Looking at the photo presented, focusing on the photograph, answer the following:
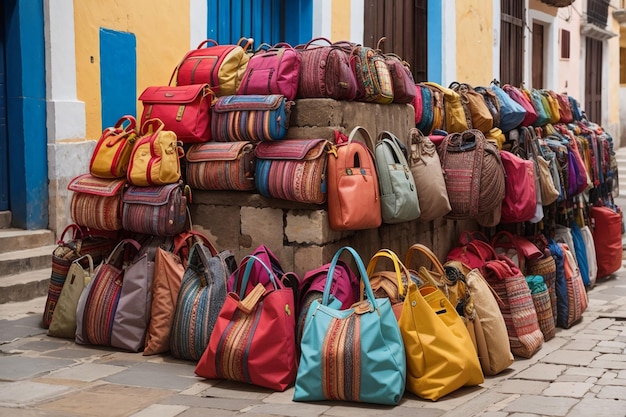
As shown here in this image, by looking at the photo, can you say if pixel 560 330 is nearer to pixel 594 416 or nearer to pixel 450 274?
pixel 450 274

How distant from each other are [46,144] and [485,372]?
3890 mm

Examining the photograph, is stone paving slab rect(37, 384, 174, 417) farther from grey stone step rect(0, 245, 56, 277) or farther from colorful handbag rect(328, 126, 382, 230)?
grey stone step rect(0, 245, 56, 277)

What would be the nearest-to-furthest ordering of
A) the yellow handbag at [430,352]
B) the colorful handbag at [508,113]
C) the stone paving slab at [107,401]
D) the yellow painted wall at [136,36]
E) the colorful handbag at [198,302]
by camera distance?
1. the stone paving slab at [107,401]
2. the yellow handbag at [430,352]
3. the colorful handbag at [198,302]
4. the yellow painted wall at [136,36]
5. the colorful handbag at [508,113]

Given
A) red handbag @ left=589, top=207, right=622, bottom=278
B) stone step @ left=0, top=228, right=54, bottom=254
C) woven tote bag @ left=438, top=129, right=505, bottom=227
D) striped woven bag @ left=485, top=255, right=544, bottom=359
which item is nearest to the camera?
striped woven bag @ left=485, top=255, right=544, bottom=359

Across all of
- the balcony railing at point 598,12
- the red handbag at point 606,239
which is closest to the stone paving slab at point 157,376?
the red handbag at point 606,239

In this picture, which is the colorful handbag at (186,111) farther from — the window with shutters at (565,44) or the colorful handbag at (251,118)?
the window with shutters at (565,44)

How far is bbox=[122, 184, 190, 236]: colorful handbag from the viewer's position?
19.0ft

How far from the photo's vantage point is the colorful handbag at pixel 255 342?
4.99m

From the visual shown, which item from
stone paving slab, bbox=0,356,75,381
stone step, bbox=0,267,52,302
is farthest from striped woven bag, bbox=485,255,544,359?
stone step, bbox=0,267,52,302

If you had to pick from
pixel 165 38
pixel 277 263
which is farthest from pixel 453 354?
pixel 165 38

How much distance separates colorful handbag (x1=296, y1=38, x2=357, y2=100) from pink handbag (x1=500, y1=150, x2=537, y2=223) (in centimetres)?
177

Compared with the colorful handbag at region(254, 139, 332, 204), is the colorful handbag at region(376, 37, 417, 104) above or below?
above

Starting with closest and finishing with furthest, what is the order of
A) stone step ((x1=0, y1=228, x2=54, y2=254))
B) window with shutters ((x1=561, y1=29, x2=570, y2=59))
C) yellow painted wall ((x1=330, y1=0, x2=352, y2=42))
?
1. stone step ((x1=0, y1=228, x2=54, y2=254))
2. yellow painted wall ((x1=330, y1=0, x2=352, y2=42))
3. window with shutters ((x1=561, y1=29, x2=570, y2=59))

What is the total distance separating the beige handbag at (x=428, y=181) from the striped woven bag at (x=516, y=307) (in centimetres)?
52
